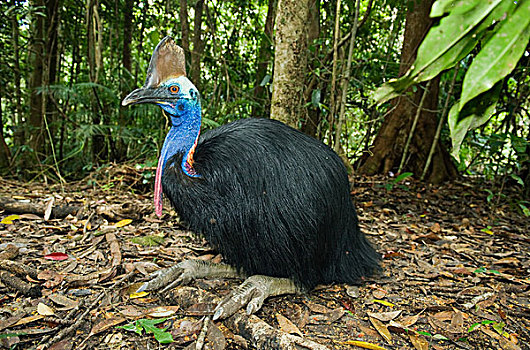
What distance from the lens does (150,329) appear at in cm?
173

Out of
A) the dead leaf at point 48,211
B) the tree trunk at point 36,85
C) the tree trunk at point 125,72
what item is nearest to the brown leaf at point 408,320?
the dead leaf at point 48,211

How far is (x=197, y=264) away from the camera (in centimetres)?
229

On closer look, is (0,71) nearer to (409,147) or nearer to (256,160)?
(256,160)

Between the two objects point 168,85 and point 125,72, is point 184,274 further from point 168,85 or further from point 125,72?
point 125,72

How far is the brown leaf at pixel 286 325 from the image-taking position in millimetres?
1835

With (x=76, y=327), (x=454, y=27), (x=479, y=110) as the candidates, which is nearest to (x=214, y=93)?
(x=76, y=327)

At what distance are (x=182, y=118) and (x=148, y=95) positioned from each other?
0.61 feet

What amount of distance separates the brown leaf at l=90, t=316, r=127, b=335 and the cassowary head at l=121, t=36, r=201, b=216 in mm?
522

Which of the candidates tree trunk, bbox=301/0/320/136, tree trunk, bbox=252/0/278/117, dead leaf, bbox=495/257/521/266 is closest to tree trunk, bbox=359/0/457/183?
tree trunk, bbox=301/0/320/136

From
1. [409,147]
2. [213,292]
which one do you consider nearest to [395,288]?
[213,292]

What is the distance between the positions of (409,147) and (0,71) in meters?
5.35

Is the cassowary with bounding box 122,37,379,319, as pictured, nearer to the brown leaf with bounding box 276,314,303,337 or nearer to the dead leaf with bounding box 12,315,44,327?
the brown leaf with bounding box 276,314,303,337

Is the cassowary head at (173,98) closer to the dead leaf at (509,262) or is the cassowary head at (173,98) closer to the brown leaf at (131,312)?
the brown leaf at (131,312)

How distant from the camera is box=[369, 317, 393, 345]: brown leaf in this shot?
1835 mm
